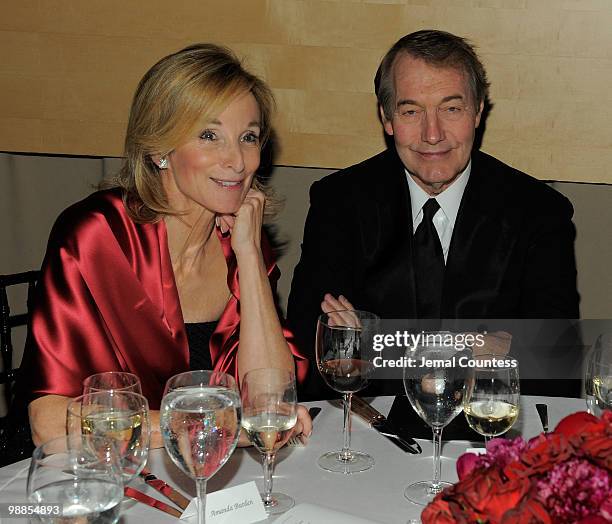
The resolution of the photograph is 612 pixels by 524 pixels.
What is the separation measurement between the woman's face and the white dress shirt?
66 centimetres

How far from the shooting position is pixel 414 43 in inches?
99.3

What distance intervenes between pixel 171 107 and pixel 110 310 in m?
0.51

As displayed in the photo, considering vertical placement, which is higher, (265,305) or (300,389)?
(265,305)

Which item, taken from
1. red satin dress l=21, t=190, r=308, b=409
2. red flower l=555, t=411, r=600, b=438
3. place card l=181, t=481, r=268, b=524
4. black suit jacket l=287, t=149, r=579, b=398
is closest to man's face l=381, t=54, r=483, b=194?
black suit jacket l=287, t=149, r=579, b=398

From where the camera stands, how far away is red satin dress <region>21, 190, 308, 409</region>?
6.11ft

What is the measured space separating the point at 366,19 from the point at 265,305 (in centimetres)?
132

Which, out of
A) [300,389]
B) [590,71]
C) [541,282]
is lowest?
[300,389]

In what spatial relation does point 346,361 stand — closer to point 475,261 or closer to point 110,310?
point 110,310

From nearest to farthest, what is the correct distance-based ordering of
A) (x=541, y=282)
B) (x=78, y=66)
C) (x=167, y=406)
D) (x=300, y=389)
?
(x=167, y=406) → (x=300, y=389) → (x=541, y=282) → (x=78, y=66)

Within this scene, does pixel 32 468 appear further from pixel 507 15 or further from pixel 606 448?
pixel 507 15

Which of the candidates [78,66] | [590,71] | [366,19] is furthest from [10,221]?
[590,71]

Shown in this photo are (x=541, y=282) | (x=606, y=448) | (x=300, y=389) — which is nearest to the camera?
(x=606, y=448)

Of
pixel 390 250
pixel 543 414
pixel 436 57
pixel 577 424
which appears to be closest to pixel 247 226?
pixel 390 250

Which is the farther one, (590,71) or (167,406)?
(590,71)
